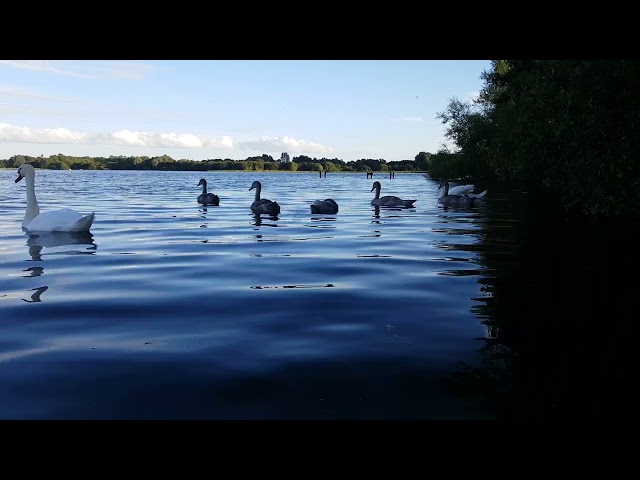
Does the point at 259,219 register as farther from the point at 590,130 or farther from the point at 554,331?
the point at 554,331

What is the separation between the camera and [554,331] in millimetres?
8211

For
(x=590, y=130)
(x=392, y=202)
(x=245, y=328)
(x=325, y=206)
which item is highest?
(x=590, y=130)

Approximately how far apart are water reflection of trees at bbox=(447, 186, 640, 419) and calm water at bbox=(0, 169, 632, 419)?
0.17 meters

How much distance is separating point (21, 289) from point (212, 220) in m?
14.8

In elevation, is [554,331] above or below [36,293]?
above

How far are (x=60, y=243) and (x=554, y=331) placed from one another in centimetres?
1379

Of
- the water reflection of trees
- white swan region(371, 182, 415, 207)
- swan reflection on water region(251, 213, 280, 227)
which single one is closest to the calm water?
the water reflection of trees

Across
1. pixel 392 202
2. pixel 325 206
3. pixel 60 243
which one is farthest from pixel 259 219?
pixel 60 243

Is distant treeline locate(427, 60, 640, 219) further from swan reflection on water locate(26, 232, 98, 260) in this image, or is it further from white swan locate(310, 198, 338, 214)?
swan reflection on water locate(26, 232, 98, 260)

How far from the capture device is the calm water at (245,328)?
5.67m

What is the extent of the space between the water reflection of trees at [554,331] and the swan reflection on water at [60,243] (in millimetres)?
10102

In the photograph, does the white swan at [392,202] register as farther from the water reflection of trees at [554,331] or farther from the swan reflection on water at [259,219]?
the water reflection of trees at [554,331]

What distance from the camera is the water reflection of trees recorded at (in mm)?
5770
